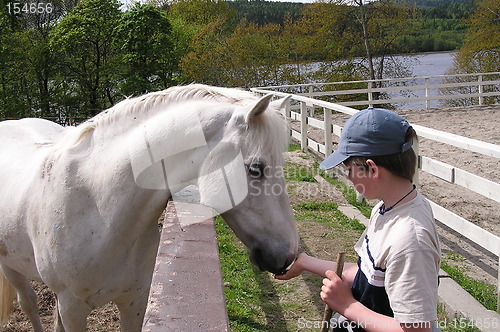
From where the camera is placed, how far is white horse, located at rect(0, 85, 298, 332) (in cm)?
176

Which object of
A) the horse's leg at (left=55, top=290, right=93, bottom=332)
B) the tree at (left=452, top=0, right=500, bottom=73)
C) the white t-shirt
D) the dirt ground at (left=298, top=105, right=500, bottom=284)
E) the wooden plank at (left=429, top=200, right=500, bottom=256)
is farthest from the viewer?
the tree at (left=452, top=0, right=500, bottom=73)

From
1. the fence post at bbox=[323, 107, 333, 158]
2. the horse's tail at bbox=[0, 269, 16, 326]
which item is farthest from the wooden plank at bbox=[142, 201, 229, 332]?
the fence post at bbox=[323, 107, 333, 158]

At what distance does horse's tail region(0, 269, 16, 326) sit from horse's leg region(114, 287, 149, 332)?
120 centimetres

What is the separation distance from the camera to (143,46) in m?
19.8

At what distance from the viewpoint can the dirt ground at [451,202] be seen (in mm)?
3447

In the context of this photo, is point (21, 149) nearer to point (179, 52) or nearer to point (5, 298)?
point (5, 298)

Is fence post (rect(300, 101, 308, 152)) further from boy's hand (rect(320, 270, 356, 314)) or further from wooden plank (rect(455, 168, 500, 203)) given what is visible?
boy's hand (rect(320, 270, 356, 314))

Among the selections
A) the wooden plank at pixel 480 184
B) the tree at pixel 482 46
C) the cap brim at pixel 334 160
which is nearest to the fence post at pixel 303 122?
the wooden plank at pixel 480 184

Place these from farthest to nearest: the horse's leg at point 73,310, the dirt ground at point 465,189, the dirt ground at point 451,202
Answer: the dirt ground at point 465,189
the dirt ground at point 451,202
the horse's leg at point 73,310

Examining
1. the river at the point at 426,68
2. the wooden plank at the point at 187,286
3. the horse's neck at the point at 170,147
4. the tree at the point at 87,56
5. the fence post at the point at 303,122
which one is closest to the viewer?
the wooden plank at the point at 187,286

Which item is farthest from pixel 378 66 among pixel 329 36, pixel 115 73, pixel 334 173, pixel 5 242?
pixel 5 242

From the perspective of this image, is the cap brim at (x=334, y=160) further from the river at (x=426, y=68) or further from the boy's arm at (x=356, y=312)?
the river at (x=426, y=68)

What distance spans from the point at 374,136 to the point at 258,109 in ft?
1.72

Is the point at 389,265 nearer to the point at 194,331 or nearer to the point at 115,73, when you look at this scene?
the point at 194,331
